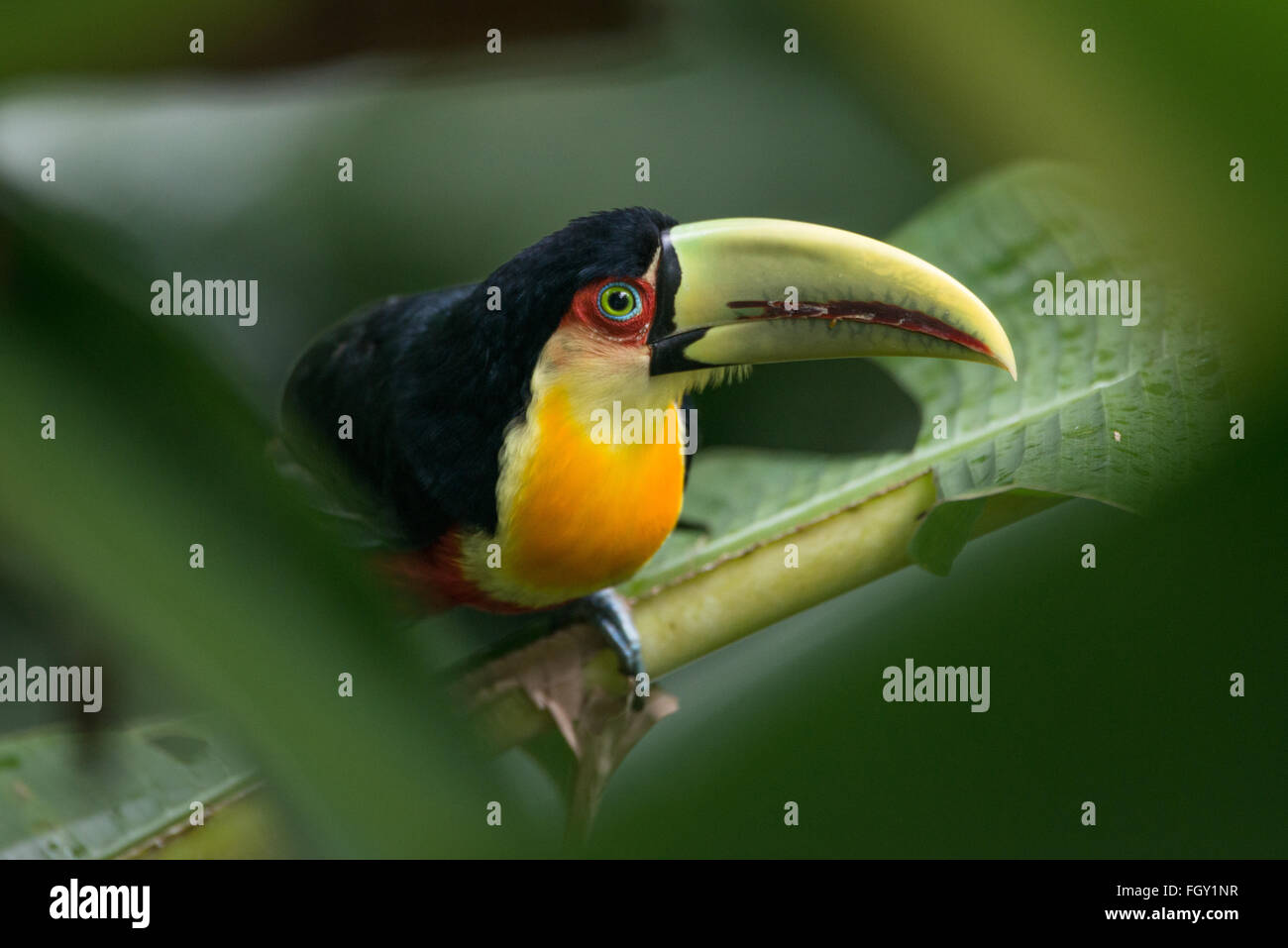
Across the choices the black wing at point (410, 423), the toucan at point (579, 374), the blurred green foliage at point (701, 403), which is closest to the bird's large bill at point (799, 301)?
the toucan at point (579, 374)

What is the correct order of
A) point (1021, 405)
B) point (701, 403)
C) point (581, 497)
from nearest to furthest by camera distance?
point (1021, 405) < point (581, 497) < point (701, 403)

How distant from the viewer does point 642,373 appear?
5.06 feet

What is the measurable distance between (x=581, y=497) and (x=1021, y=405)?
584 millimetres

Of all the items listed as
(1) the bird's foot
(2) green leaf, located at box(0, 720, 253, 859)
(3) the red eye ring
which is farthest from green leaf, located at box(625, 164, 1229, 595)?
(2) green leaf, located at box(0, 720, 253, 859)

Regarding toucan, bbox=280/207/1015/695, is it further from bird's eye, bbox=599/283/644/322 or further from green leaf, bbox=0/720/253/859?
green leaf, bbox=0/720/253/859

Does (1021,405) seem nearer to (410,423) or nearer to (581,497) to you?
(581,497)

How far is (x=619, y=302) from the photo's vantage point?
4.91ft

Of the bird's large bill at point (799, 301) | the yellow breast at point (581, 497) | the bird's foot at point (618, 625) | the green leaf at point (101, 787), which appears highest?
the bird's large bill at point (799, 301)

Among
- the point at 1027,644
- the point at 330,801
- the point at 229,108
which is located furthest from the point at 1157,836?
the point at 229,108

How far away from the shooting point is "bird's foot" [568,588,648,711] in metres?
1.39

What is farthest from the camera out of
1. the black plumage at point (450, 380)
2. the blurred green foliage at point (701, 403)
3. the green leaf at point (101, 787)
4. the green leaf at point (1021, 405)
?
the black plumage at point (450, 380)

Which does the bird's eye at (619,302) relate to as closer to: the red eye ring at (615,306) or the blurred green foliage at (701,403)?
the red eye ring at (615,306)

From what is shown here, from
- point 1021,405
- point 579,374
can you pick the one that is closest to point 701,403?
point 579,374

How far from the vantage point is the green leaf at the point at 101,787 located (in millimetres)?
1084
